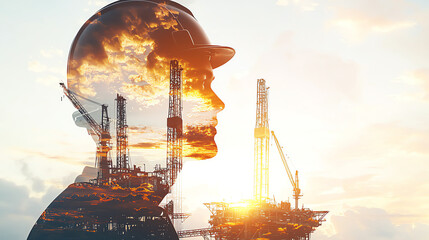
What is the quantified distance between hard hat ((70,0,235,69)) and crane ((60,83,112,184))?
3.50 metres

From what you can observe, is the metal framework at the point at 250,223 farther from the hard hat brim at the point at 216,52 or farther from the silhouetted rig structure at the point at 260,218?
the hard hat brim at the point at 216,52

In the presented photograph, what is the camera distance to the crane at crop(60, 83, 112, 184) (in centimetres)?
2936

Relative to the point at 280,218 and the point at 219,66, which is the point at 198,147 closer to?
the point at 219,66

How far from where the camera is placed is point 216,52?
2989cm

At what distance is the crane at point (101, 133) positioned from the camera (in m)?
29.4

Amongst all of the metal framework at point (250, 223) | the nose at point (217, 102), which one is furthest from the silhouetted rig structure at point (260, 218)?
the nose at point (217, 102)

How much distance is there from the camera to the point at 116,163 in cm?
4541

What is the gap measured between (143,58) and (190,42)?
11.0 ft

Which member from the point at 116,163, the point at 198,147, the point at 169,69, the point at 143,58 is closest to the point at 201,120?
the point at 198,147

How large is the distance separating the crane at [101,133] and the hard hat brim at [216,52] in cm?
743

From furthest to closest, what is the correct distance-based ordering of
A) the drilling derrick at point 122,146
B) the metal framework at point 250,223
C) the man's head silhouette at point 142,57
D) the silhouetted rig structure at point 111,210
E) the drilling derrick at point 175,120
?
the metal framework at point 250,223 < the drilling derrick at point 122,146 < the silhouetted rig structure at point 111,210 < the drilling derrick at point 175,120 < the man's head silhouette at point 142,57

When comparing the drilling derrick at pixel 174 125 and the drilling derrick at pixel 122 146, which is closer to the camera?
the drilling derrick at pixel 174 125

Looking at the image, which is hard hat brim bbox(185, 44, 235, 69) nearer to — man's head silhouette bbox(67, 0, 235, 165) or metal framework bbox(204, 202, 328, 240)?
man's head silhouette bbox(67, 0, 235, 165)

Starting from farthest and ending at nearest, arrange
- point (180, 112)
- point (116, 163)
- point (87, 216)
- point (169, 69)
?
point (116, 163) → point (87, 216) → point (180, 112) → point (169, 69)
